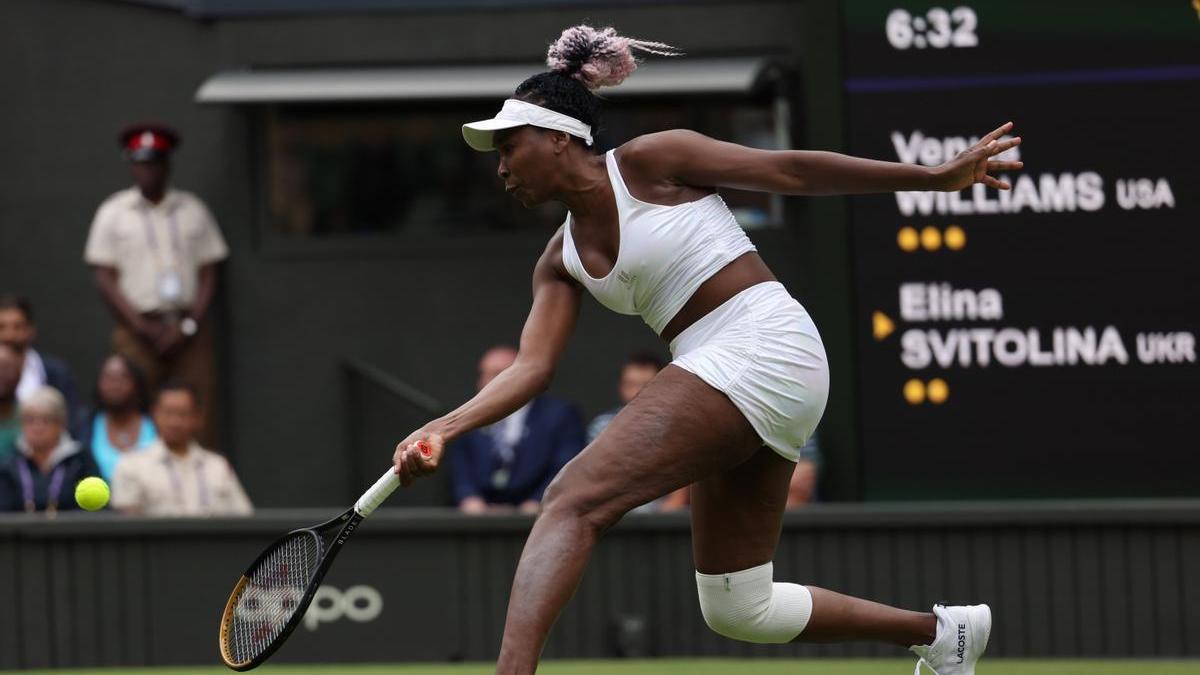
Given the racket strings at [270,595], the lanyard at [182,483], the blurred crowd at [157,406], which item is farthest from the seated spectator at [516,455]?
the racket strings at [270,595]

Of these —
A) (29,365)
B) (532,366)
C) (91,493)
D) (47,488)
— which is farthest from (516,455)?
(532,366)

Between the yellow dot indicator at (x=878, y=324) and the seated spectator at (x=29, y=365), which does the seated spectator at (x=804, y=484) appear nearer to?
the yellow dot indicator at (x=878, y=324)

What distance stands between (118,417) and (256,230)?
1533 mm

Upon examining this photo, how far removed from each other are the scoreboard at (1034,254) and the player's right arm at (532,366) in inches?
127

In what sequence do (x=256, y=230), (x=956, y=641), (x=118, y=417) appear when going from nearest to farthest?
(x=956, y=641) → (x=118, y=417) → (x=256, y=230)

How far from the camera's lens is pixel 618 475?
15.1 ft

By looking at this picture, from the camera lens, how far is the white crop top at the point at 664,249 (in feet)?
15.7

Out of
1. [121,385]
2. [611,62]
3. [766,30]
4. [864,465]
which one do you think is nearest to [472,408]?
[611,62]

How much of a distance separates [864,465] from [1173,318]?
1356 millimetres

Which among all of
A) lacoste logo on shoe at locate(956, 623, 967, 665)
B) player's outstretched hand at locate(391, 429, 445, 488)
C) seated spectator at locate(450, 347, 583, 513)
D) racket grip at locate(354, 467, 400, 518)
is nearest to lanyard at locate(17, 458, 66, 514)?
seated spectator at locate(450, 347, 583, 513)

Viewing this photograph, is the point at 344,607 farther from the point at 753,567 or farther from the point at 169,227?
the point at 753,567

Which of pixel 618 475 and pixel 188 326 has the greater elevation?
pixel 188 326

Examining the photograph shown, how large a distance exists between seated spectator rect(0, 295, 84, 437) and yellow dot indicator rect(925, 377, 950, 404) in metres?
3.88

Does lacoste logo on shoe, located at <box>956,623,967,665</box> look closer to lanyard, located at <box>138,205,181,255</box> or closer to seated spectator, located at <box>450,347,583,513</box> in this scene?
seated spectator, located at <box>450,347,583,513</box>
